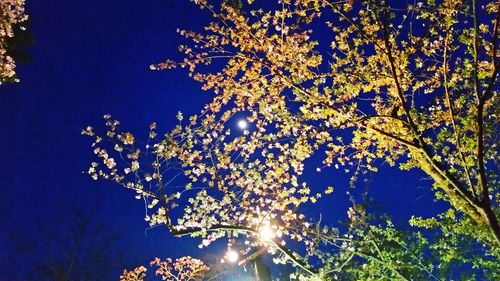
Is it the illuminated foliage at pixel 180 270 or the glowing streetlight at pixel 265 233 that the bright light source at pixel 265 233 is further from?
the illuminated foliage at pixel 180 270

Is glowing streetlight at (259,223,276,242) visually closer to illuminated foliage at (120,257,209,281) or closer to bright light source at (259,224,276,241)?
bright light source at (259,224,276,241)

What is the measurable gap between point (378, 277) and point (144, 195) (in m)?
5.24

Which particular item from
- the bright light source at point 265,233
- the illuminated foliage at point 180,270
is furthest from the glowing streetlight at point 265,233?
the illuminated foliage at point 180,270

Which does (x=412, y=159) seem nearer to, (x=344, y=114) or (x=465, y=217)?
(x=465, y=217)

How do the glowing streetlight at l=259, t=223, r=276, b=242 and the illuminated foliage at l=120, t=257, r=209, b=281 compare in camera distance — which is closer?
the glowing streetlight at l=259, t=223, r=276, b=242

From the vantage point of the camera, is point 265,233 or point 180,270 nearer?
point 265,233

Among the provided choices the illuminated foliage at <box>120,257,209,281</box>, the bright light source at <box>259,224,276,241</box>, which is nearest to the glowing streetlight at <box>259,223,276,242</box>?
the bright light source at <box>259,224,276,241</box>

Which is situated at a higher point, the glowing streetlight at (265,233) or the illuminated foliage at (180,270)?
the illuminated foliage at (180,270)

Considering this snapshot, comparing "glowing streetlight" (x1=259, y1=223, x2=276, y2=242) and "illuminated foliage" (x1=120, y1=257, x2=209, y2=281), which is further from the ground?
"illuminated foliage" (x1=120, y1=257, x2=209, y2=281)

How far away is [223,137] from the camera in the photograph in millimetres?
9812

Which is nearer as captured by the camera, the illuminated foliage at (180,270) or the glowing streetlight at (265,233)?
the glowing streetlight at (265,233)

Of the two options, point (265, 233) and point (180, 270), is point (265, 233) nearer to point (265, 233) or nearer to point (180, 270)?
point (265, 233)

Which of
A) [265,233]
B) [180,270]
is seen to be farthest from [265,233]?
[180,270]

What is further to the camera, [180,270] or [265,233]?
[180,270]
